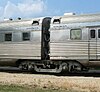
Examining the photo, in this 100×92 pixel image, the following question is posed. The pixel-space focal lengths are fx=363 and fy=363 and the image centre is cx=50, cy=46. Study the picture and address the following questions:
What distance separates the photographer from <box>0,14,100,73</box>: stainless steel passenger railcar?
19.6 meters

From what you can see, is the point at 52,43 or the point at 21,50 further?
the point at 21,50

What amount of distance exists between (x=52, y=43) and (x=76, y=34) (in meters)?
1.61

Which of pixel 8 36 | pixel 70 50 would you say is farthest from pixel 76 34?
pixel 8 36

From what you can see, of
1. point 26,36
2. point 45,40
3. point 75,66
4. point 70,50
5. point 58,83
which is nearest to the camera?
point 58,83

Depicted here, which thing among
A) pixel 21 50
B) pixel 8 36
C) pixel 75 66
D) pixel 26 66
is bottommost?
pixel 26 66

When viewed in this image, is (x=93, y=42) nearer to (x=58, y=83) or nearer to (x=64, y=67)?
(x=64, y=67)

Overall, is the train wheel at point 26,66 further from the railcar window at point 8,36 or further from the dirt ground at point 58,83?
the dirt ground at point 58,83

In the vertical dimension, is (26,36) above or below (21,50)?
above

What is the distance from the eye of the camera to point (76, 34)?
784 inches

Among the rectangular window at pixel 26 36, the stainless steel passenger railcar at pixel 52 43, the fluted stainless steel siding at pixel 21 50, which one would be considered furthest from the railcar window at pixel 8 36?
the rectangular window at pixel 26 36

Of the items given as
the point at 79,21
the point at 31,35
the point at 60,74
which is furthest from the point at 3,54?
the point at 79,21

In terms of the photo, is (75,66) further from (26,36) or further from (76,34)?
(26,36)

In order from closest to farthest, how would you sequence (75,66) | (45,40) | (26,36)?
(75,66), (45,40), (26,36)

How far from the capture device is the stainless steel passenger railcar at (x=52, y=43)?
19562 millimetres
